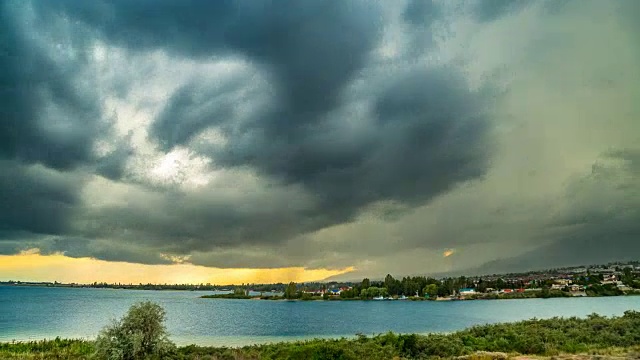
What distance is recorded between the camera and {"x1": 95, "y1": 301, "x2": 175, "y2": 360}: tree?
3491 cm

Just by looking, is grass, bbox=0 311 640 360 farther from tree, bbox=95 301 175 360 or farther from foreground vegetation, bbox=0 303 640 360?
tree, bbox=95 301 175 360

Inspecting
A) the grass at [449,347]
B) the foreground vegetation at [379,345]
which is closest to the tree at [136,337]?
the foreground vegetation at [379,345]

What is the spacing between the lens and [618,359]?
29.3 meters

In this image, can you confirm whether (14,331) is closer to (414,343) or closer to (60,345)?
(60,345)

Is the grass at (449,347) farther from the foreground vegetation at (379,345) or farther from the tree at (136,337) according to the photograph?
the tree at (136,337)

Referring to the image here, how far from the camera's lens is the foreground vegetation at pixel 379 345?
35.2 metres

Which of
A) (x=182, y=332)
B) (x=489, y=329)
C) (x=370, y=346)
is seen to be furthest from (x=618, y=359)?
(x=182, y=332)

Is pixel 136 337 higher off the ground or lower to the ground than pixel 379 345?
higher

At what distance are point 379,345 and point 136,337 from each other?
2442 centimetres

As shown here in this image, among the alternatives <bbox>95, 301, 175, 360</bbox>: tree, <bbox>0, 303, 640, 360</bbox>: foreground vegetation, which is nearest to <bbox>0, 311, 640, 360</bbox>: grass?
<bbox>0, 303, 640, 360</bbox>: foreground vegetation

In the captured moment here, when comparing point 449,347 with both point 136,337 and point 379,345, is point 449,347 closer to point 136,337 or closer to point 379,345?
point 379,345

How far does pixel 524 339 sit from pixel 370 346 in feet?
57.1

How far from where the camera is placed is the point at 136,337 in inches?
1388

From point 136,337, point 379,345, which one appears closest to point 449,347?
point 379,345
